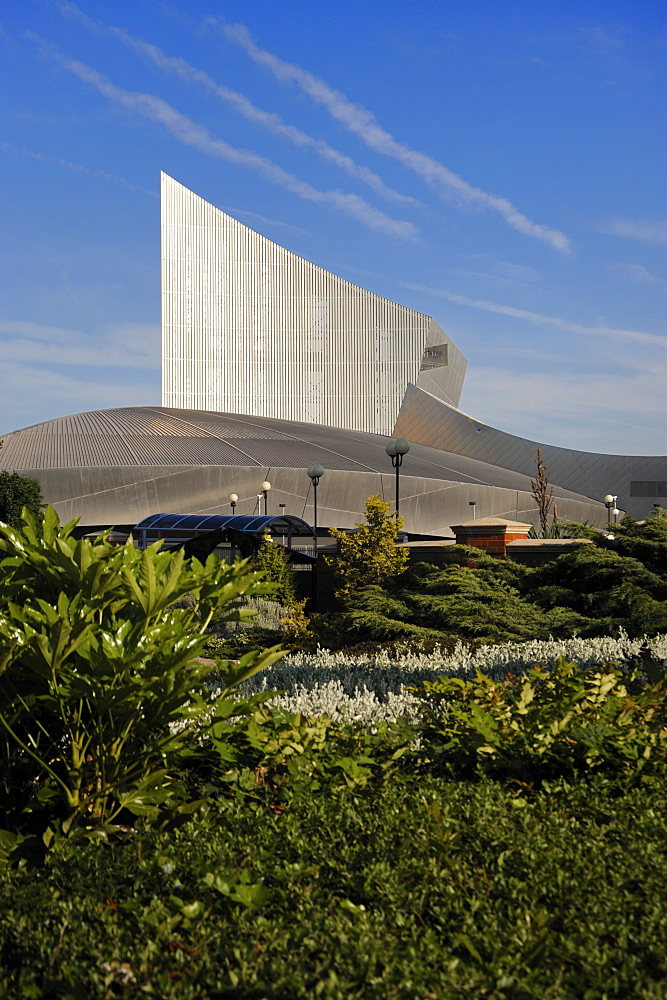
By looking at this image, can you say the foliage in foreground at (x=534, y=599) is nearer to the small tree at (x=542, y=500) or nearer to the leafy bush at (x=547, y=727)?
the leafy bush at (x=547, y=727)

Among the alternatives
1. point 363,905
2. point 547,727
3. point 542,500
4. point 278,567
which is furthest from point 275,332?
point 363,905

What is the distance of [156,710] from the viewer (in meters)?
3.88

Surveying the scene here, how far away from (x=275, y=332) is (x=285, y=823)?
217 ft

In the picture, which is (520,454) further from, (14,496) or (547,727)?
(547,727)

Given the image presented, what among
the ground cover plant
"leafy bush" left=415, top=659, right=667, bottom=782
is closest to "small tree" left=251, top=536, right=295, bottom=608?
"leafy bush" left=415, top=659, right=667, bottom=782

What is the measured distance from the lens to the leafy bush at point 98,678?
3.75m

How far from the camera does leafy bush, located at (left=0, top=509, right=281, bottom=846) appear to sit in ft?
12.3

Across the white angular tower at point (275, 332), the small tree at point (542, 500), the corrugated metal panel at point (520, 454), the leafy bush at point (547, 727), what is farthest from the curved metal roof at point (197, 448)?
the leafy bush at point (547, 727)

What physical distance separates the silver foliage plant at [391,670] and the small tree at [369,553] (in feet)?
16.9

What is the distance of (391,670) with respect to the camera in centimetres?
788

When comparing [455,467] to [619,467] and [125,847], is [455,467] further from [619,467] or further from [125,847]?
[125,847]

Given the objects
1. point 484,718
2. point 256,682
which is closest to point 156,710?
point 484,718

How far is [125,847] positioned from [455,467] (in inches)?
2015

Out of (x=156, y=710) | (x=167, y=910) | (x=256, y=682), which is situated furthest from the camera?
(x=256, y=682)
